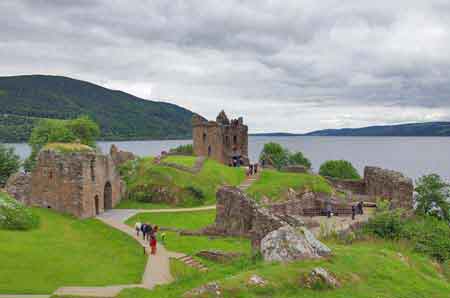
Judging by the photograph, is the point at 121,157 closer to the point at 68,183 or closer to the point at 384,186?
the point at 68,183

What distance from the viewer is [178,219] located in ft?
127

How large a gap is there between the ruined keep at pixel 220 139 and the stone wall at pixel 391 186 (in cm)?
2217

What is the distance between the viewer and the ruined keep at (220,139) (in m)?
63.7

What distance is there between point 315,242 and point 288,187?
1297 inches

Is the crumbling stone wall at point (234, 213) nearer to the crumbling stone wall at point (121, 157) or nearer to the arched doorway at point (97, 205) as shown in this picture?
the arched doorway at point (97, 205)

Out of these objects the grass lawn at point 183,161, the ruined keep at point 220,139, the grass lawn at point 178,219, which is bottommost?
the grass lawn at point 178,219

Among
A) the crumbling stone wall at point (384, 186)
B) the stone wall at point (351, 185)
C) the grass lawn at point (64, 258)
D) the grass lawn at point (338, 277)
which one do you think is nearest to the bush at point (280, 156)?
the stone wall at point (351, 185)

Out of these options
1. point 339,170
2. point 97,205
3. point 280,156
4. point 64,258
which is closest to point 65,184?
point 97,205

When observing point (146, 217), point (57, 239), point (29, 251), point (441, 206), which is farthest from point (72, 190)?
point (441, 206)

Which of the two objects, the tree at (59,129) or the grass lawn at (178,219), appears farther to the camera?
the tree at (59,129)

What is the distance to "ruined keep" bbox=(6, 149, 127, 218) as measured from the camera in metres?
37.2

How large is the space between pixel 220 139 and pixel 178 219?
86.9 feet

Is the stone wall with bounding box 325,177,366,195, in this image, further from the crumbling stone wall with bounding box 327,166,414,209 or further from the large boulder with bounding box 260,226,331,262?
the large boulder with bounding box 260,226,331,262

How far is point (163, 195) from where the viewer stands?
153 feet
